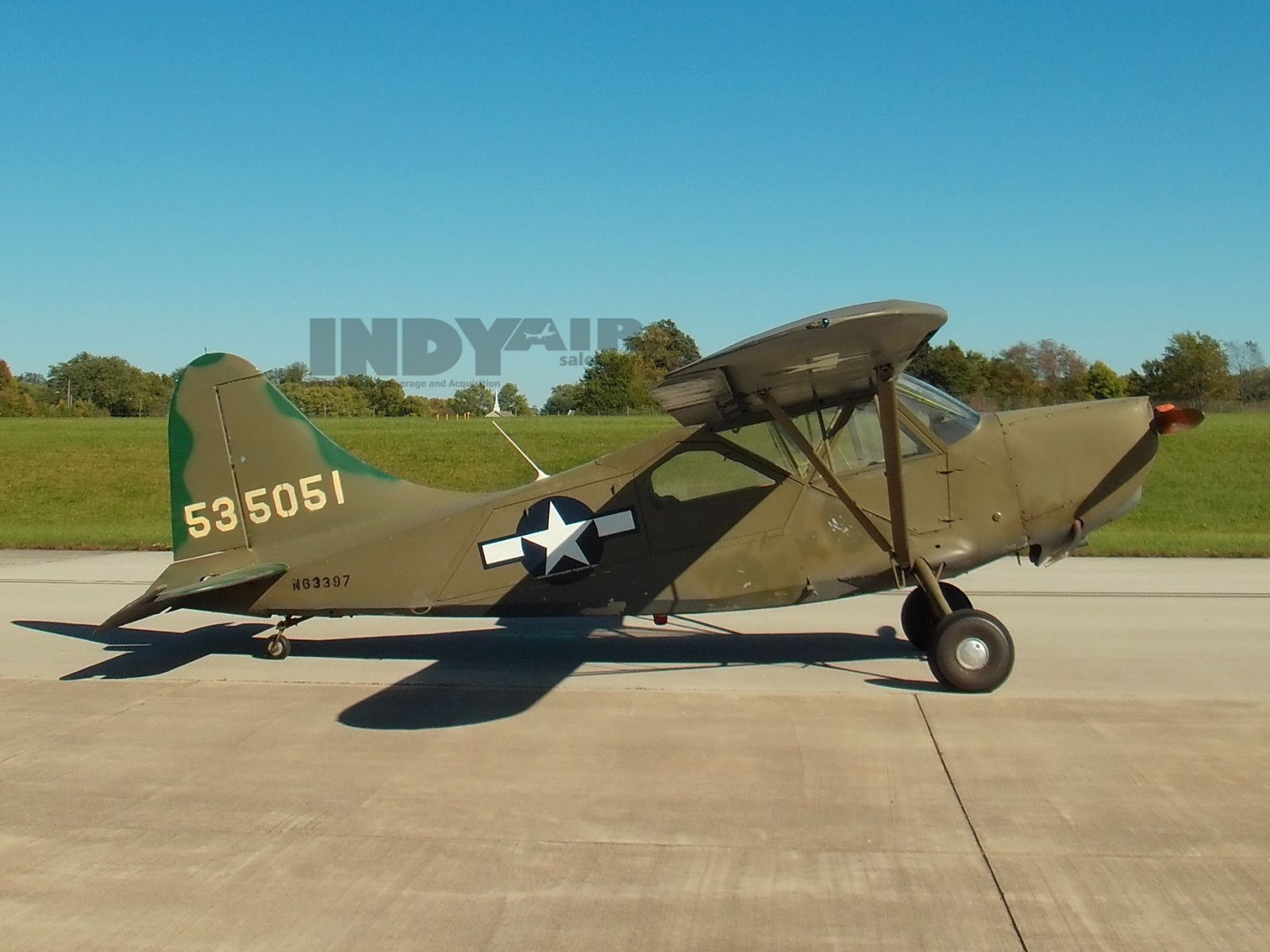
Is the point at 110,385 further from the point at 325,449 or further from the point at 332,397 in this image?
the point at 325,449

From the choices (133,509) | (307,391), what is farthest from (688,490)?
(307,391)

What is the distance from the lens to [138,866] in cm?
476

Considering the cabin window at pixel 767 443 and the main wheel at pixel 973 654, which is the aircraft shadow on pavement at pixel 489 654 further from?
the cabin window at pixel 767 443

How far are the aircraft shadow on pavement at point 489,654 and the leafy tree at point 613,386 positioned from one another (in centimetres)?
4486

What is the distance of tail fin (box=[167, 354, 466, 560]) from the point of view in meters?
8.70

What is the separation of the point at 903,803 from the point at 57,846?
13.6ft

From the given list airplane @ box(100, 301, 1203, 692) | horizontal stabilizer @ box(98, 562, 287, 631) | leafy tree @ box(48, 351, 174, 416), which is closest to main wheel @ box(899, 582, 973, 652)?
airplane @ box(100, 301, 1203, 692)

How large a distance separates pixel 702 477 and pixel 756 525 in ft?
1.87

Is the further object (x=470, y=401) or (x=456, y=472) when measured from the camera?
(x=470, y=401)

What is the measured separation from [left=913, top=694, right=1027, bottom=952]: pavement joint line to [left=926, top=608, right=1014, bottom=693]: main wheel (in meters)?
0.42

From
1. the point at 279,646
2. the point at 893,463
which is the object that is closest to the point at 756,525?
the point at 893,463

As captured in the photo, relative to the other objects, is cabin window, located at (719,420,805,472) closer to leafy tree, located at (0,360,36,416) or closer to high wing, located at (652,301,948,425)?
high wing, located at (652,301,948,425)

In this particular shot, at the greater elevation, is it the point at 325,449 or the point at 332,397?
the point at 332,397

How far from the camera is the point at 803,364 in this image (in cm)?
674
